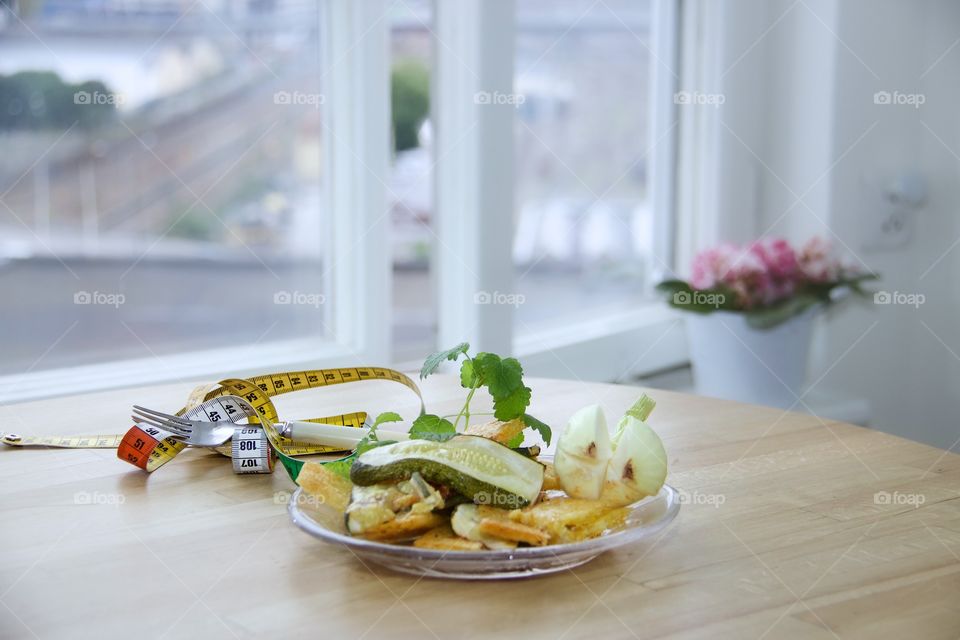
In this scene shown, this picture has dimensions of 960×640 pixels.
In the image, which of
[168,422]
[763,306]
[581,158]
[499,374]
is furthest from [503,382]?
[581,158]

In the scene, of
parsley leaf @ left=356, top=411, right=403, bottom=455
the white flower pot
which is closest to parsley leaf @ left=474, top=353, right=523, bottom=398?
parsley leaf @ left=356, top=411, right=403, bottom=455

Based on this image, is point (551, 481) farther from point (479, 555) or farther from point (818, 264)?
point (818, 264)

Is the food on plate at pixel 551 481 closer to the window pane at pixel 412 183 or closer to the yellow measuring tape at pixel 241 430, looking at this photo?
the yellow measuring tape at pixel 241 430

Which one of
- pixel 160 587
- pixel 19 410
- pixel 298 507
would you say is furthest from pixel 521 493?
pixel 19 410

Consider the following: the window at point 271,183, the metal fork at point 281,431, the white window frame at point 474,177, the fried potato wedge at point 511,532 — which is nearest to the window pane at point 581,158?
the window at point 271,183

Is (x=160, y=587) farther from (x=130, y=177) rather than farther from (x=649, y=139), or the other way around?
(x=649, y=139)

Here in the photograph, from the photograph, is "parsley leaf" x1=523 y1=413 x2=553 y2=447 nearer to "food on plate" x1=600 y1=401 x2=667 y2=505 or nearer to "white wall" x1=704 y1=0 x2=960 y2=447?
"food on plate" x1=600 y1=401 x2=667 y2=505
